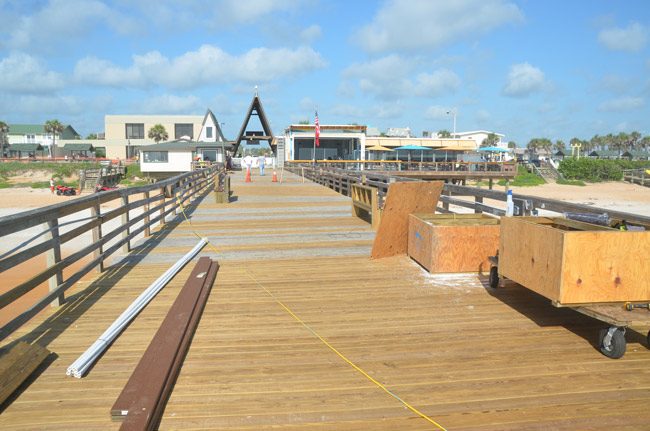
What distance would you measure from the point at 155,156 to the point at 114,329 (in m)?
51.1

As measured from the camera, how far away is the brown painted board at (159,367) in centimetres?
300

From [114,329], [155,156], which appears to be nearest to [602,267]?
[114,329]

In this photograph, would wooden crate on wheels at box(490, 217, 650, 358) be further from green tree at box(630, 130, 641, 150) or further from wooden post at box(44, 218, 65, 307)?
green tree at box(630, 130, 641, 150)

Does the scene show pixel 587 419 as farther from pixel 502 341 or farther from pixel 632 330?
pixel 632 330

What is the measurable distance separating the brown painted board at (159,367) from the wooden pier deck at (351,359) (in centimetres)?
10

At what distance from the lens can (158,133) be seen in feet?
265

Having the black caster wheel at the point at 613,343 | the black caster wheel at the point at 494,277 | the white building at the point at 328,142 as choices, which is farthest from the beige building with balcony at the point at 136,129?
the black caster wheel at the point at 613,343

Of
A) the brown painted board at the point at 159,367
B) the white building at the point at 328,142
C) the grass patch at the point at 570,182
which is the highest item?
the white building at the point at 328,142

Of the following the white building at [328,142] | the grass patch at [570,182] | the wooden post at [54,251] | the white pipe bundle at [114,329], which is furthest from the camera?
the grass patch at [570,182]

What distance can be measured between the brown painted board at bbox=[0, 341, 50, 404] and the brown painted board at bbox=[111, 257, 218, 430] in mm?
760

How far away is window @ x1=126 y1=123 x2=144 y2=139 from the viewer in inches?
3246

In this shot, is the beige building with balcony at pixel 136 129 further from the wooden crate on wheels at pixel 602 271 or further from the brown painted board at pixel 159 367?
the wooden crate on wheels at pixel 602 271

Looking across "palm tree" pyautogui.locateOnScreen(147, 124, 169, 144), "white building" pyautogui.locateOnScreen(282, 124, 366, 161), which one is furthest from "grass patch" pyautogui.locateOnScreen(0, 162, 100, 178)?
"white building" pyautogui.locateOnScreen(282, 124, 366, 161)

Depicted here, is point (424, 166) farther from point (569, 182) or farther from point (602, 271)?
point (602, 271)
